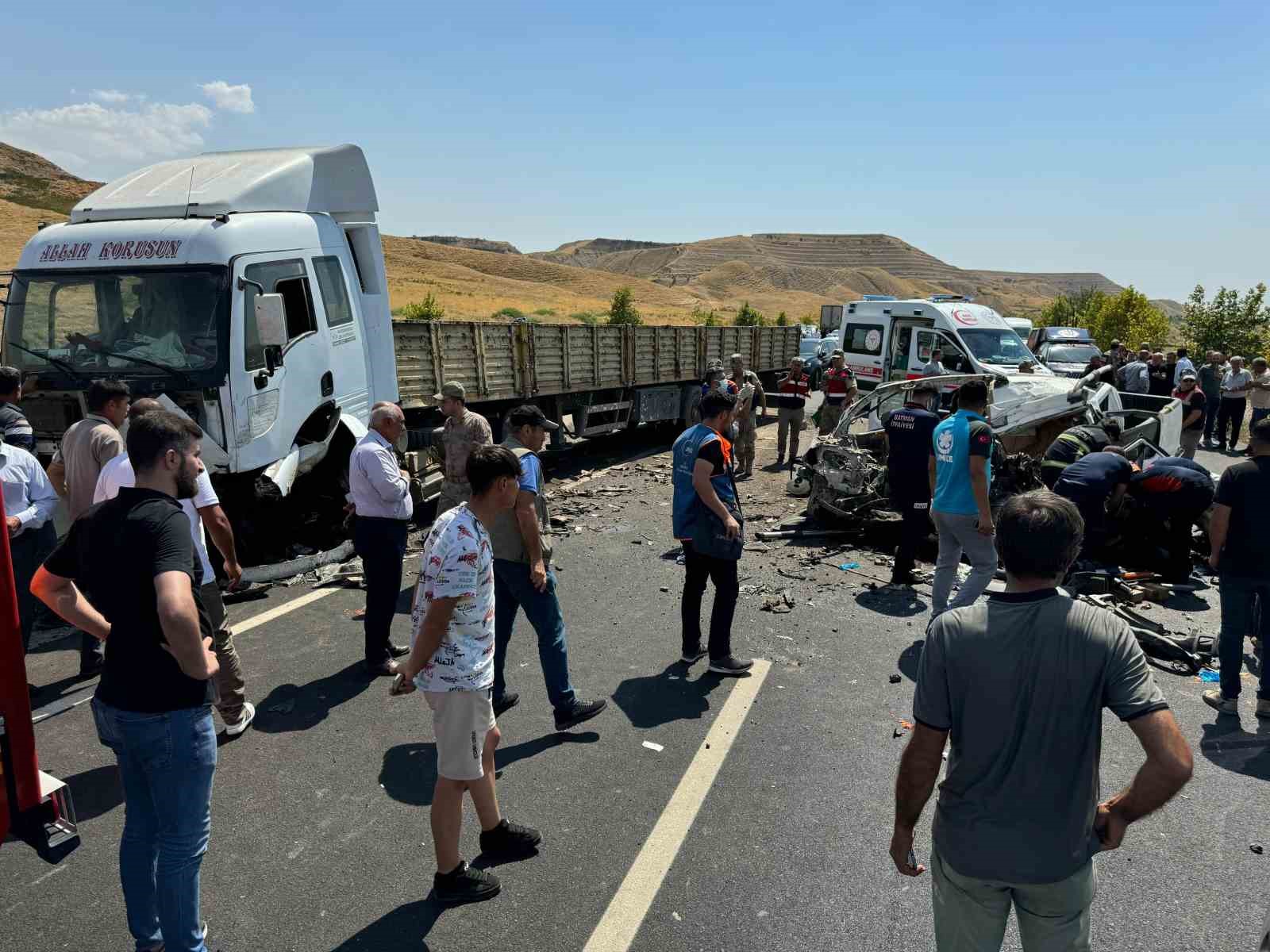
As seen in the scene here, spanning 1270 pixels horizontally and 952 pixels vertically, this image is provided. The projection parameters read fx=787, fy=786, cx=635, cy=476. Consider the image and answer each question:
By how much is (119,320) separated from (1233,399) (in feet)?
54.1

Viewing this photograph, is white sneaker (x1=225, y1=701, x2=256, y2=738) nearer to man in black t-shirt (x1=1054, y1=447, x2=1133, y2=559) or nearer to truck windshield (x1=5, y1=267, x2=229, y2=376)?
truck windshield (x1=5, y1=267, x2=229, y2=376)

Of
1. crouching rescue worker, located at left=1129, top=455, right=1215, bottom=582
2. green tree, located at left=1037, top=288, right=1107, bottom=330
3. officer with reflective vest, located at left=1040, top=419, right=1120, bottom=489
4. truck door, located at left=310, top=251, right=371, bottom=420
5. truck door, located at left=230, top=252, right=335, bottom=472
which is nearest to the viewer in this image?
truck door, located at left=230, top=252, right=335, bottom=472

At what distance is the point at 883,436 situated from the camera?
28.7 feet

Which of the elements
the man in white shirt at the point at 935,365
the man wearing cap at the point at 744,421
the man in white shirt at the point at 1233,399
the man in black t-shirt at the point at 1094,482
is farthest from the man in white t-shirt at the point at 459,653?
the man in white shirt at the point at 1233,399

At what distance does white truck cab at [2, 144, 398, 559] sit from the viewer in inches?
240

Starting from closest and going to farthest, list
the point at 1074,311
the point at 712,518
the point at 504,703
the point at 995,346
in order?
the point at 504,703 < the point at 712,518 < the point at 995,346 < the point at 1074,311

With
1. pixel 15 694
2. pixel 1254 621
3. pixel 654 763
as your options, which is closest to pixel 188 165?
pixel 15 694

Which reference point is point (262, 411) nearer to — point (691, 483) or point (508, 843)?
point (691, 483)

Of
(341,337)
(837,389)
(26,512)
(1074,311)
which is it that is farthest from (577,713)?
(1074,311)

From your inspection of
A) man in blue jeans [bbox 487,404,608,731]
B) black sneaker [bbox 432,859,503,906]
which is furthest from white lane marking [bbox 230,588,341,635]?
black sneaker [bbox 432,859,503,906]

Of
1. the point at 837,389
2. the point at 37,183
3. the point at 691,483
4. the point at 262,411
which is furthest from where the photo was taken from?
the point at 37,183

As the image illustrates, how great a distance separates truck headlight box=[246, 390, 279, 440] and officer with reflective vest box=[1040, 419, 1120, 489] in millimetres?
7039

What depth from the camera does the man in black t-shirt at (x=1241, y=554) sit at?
14.2 feet

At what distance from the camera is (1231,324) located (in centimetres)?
2933
